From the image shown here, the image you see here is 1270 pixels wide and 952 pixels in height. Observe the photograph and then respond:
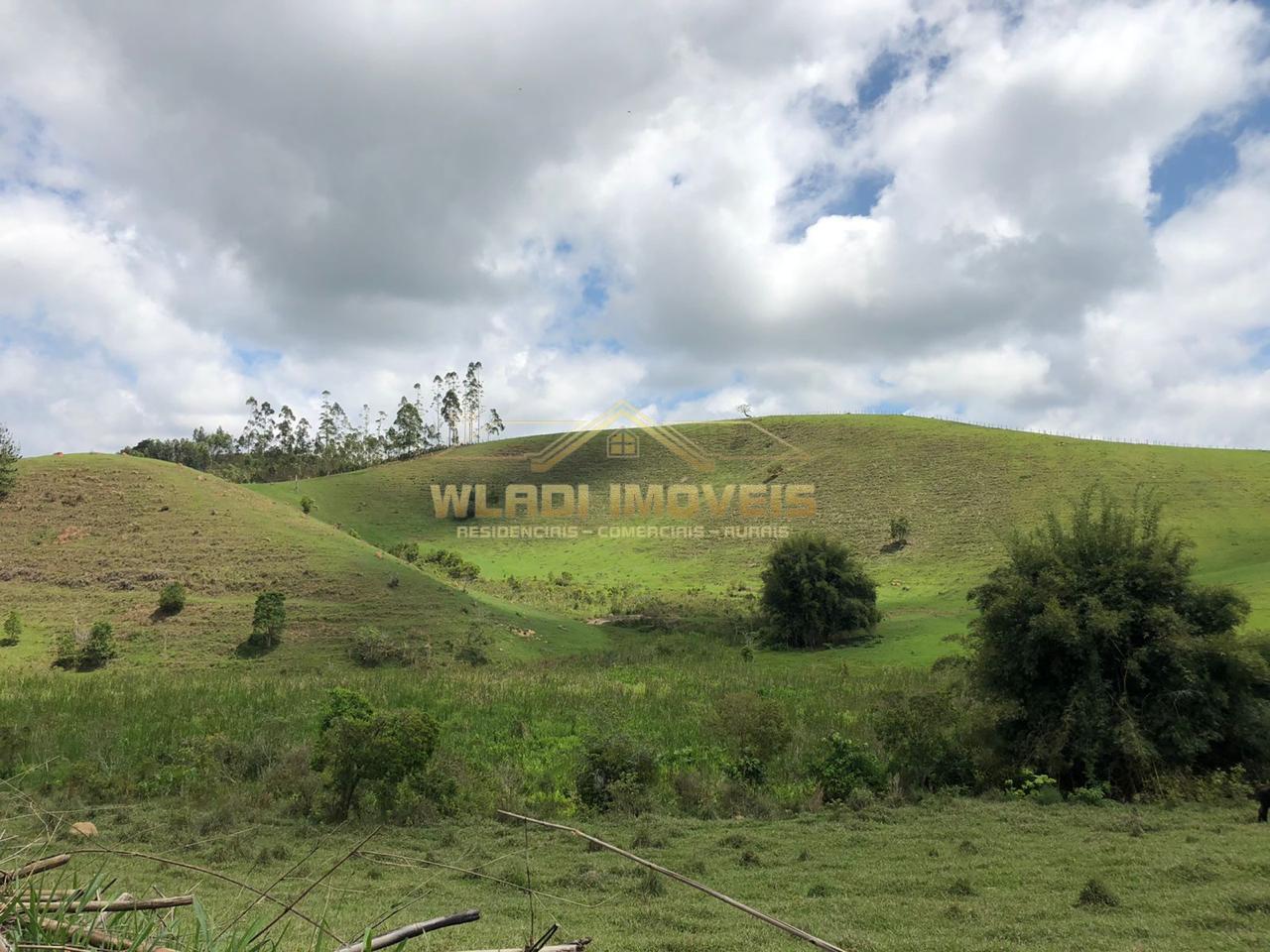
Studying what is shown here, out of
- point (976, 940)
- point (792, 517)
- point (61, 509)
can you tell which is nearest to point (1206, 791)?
point (976, 940)

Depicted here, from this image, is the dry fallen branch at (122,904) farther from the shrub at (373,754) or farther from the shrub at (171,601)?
the shrub at (171,601)

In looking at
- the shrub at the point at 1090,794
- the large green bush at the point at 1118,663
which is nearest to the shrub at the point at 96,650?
the large green bush at the point at 1118,663

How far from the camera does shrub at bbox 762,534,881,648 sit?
3781 centimetres

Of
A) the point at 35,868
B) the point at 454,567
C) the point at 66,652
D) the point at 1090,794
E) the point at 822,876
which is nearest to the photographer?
the point at 35,868

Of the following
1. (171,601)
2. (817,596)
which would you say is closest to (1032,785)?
(817,596)

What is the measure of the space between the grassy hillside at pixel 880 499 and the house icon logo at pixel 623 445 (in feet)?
4.44

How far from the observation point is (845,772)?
46.7ft

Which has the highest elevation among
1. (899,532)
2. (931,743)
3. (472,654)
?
(899,532)

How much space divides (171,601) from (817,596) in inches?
1142

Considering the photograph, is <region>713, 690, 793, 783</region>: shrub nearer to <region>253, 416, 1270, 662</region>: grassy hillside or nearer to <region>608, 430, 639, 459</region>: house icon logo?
<region>253, 416, 1270, 662</region>: grassy hillside

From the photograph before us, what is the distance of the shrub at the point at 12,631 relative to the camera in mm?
28125

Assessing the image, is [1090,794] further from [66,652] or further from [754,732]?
[66,652]

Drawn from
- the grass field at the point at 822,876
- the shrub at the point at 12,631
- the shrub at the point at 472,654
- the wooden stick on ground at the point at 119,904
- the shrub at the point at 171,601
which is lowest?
the shrub at the point at 472,654

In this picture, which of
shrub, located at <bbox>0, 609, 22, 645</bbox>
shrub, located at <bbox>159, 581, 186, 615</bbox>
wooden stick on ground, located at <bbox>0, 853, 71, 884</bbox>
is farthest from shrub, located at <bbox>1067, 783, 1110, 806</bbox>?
shrub, located at <bbox>0, 609, 22, 645</bbox>
